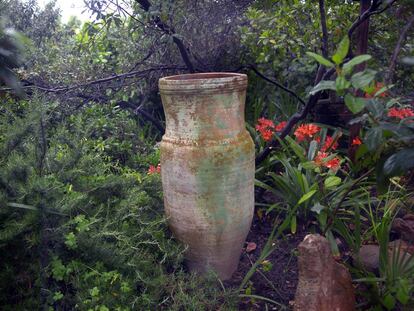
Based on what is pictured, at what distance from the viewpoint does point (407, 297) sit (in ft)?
6.59

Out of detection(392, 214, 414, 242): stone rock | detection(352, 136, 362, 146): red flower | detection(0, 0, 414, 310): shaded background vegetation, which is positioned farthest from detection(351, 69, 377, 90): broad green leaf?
detection(352, 136, 362, 146): red flower

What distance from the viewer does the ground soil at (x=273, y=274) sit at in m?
2.47

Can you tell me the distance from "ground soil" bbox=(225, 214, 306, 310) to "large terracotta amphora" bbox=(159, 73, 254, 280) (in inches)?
11.2

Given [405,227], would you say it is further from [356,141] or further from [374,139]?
[374,139]

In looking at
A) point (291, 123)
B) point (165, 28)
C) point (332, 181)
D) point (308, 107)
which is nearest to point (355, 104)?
point (332, 181)

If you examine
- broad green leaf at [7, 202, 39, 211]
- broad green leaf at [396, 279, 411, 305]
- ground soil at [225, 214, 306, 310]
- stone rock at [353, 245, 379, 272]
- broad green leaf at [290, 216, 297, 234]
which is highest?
broad green leaf at [7, 202, 39, 211]

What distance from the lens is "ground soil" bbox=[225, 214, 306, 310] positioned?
8.10ft

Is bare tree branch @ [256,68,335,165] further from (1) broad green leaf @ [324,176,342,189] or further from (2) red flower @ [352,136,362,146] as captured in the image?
(1) broad green leaf @ [324,176,342,189]

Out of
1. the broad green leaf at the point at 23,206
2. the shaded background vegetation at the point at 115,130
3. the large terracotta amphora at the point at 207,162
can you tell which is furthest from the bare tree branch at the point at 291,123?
the broad green leaf at the point at 23,206

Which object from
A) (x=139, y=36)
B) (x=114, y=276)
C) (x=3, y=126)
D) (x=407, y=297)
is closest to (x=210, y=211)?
(x=114, y=276)

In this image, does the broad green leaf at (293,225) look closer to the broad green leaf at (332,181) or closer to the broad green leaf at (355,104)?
the broad green leaf at (332,181)

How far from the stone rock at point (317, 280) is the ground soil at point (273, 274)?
0.32 metres

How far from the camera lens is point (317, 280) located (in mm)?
2080

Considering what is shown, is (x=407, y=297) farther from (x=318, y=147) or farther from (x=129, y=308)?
(x=318, y=147)
